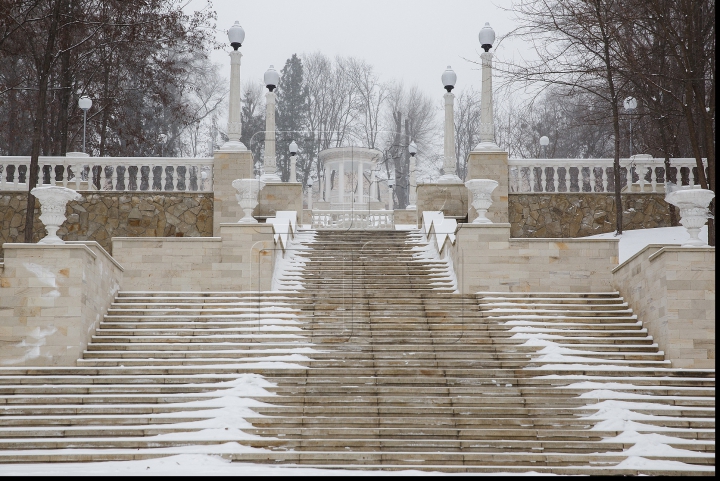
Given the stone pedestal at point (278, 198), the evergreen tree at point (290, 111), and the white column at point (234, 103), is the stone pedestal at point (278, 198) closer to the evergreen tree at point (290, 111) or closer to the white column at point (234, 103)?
the white column at point (234, 103)

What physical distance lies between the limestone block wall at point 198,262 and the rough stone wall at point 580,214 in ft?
24.0

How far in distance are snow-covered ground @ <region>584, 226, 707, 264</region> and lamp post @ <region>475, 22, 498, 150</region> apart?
3.57 meters

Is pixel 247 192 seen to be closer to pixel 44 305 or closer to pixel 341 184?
pixel 44 305

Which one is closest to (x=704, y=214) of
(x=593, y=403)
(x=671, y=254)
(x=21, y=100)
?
(x=671, y=254)

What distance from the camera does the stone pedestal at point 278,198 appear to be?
22.3 m

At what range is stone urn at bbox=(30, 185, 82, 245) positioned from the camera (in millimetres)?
13383

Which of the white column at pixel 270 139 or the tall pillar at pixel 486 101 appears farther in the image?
the white column at pixel 270 139

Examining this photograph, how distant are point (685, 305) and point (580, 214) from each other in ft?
26.7

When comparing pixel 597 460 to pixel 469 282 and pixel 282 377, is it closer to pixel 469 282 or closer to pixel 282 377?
pixel 282 377

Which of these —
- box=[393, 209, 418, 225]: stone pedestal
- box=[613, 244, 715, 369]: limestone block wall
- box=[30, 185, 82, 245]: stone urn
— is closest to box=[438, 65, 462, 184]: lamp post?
box=[393, 209, 418, 225]: stone pedestal

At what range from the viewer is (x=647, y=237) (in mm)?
18828

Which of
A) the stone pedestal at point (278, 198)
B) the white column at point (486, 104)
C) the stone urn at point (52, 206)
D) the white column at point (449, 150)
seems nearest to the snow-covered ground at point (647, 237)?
the white column at point (486, 104)

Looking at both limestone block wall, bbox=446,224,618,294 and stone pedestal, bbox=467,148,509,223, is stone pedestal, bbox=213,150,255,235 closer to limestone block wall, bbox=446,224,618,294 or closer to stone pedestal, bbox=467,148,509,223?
stone pedestal, bbox=467,148,509,223

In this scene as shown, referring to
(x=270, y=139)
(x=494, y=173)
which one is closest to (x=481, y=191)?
(x=494, y=173)
